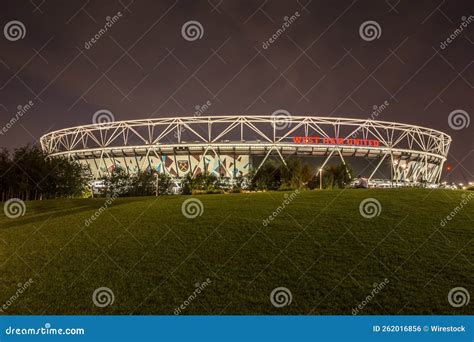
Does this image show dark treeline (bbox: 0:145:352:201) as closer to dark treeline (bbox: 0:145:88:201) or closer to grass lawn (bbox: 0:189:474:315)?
dark treeline (bbox: 0:145:88:201)

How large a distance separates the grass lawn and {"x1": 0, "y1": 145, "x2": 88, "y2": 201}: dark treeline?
2418cm

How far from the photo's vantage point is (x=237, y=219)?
1503 cm

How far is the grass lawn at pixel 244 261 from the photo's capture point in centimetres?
870

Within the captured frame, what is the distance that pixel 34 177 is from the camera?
38562 mm

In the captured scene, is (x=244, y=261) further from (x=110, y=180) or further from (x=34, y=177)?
(x=110, y=180)

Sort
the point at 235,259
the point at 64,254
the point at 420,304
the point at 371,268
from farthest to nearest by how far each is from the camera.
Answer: the point at 64,254 → the point at 235,259 → the point at 371,268 → the point at 420,304

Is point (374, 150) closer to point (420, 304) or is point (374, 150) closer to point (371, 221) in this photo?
point (371, 221)

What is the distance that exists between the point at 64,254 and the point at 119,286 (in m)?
3.37

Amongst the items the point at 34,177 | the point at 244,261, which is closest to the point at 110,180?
the point at 34,177

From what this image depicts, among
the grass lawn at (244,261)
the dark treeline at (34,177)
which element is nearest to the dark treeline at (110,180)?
the dark treeline at (34,177)

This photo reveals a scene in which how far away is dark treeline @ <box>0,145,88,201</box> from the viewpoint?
38.0 m

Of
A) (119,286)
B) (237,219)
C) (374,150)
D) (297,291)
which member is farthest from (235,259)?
(374,150)

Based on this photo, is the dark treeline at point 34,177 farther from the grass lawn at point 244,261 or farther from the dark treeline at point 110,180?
the grass lawn at point 244,261

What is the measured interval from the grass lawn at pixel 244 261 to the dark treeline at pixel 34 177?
24.2 meters
